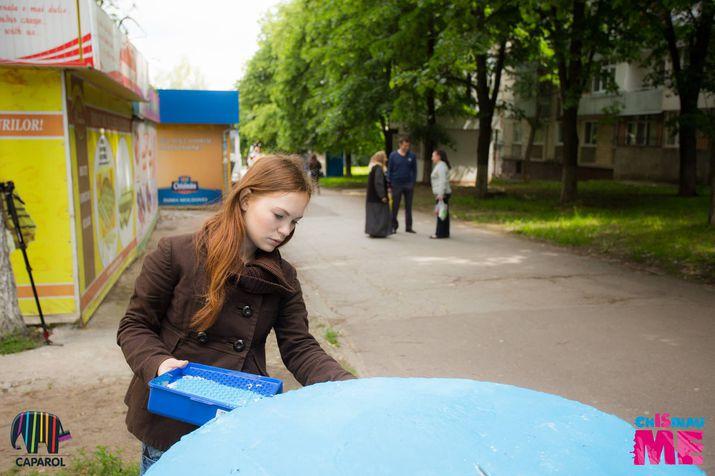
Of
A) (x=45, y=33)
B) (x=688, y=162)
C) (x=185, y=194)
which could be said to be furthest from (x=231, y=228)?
(x=688, y=162)

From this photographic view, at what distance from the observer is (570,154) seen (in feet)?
65.6

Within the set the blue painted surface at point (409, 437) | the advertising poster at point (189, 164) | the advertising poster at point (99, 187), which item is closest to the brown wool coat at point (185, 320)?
the blue painted surface at point (409, 437)

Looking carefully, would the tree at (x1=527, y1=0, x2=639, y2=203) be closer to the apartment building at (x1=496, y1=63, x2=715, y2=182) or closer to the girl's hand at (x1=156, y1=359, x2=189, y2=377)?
the apartment building at (x1=496, y1=63, x2=715, y2=182)

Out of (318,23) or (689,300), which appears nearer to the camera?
(689,300)

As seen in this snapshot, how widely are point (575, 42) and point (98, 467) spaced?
57.0 feet

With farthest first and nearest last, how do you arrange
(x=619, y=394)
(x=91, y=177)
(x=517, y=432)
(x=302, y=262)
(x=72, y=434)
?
(x=302, y=262)
(x=91, y=177)
(x=619, y=394)
(x=72, y=434)
(x=517, y=432)

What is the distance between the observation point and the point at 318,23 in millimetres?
22281

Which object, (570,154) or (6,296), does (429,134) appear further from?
(6,296)

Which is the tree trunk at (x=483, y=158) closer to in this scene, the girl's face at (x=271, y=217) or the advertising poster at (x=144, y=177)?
the advertising poster at (x=144, y=177)

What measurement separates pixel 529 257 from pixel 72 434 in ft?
27.8

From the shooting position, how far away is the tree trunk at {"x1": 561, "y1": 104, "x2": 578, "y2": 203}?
2000 cm

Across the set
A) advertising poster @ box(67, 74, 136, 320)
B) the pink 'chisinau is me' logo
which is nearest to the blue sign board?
advertising poster @ box(67, 74, 136, 320)

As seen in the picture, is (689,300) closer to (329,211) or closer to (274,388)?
(274,388)

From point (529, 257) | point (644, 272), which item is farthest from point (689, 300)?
point (529, 257)
